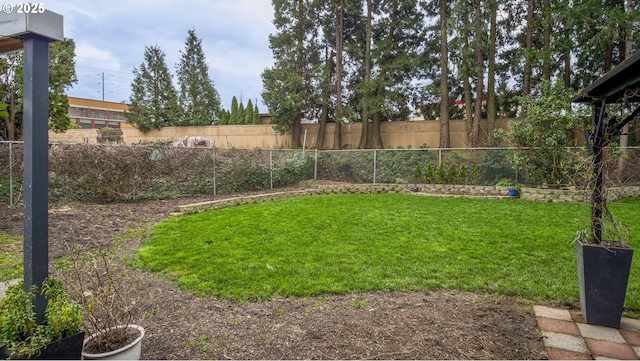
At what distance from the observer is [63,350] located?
1772mm

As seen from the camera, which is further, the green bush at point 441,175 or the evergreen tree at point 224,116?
the evergreen tree at point 224,116

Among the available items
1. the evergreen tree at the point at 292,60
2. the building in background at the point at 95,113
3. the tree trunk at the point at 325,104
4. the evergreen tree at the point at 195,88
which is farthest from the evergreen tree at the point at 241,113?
the building in background at the point at 95,113

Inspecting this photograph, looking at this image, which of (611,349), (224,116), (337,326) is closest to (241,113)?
(224,116)

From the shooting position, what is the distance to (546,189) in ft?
30.5

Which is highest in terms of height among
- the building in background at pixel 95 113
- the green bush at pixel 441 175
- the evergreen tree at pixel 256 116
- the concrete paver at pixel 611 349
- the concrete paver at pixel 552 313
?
the building in background at pixel 95 113

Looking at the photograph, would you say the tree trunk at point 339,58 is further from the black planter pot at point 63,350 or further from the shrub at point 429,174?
the black planter pot at point 63,350

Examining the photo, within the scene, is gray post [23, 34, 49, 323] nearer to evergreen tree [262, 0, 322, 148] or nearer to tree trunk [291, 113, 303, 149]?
evergreen tree [262, 0, 322, 148]

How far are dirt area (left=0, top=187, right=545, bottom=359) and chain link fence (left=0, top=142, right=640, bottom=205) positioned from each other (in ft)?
13.8

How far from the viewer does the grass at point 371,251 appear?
340cm

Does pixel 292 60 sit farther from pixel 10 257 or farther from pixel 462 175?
A: pixel 10 257

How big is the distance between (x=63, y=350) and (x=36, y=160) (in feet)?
3.17

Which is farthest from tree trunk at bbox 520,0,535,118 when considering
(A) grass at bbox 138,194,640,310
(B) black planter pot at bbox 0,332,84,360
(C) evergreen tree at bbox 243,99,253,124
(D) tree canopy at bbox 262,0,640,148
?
(C) evergreen tree at bbox 243,99,253,124

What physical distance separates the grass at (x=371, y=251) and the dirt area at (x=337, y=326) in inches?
9.1

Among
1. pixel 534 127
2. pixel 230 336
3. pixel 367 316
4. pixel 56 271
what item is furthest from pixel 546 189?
pixel 56 271
